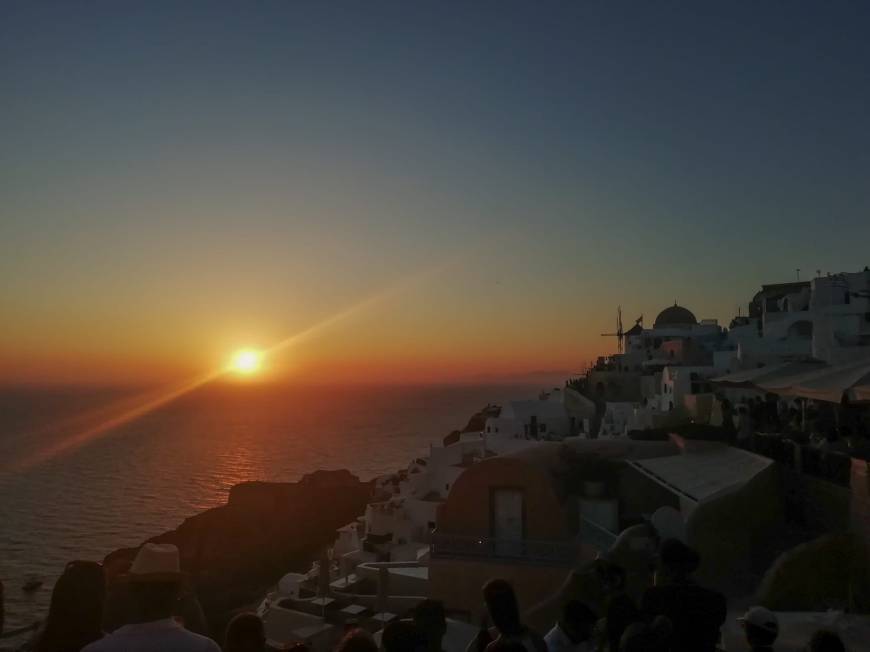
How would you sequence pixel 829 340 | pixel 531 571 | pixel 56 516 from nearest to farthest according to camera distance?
1. pixel 531 571
2. pixel 829 340
3. pixel 56 516

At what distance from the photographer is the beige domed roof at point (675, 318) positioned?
62281 mm

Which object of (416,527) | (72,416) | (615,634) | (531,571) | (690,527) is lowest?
(72,416)

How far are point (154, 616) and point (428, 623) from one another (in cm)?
207

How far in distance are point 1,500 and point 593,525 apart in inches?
2671

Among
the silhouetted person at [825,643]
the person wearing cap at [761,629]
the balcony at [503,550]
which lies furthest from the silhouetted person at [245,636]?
the balcony at [503,550]

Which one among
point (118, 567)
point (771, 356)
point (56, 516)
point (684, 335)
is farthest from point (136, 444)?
point (771, 356)

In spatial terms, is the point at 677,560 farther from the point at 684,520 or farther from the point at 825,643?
the point at 684,520

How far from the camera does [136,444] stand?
4432 inches

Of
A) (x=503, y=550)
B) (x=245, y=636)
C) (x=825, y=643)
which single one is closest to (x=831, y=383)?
(x=503, y=550)

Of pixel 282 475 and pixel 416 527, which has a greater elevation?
pixel 416 527

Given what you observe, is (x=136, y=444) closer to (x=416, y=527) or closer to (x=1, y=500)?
(x=1, y=500)

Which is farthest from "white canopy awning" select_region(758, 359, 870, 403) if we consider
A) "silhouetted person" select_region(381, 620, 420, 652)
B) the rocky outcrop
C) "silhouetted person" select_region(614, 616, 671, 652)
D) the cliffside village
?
the rocky outcrop

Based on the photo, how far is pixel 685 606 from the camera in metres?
4.98

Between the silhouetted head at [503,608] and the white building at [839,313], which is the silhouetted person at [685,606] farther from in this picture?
the white building at [839,313]
